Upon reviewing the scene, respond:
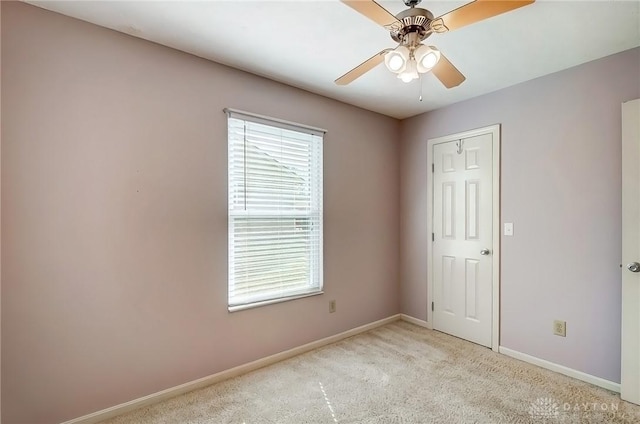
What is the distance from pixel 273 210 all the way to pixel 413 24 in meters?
1.74

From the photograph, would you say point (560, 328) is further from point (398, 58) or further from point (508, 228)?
point (398, 58)

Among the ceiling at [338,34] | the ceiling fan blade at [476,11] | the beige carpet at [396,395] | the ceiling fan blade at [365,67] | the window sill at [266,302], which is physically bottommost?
the beige carpet at [396,395]

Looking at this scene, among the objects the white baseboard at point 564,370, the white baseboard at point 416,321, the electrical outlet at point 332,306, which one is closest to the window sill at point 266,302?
the electrical outlet at point 332,306

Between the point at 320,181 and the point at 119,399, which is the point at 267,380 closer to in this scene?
the point at 119,399

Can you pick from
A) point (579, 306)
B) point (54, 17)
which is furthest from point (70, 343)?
point (579, 306)

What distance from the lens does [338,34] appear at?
2064 mm

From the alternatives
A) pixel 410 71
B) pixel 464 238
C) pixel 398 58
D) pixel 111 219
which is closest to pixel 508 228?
pixel 464 238

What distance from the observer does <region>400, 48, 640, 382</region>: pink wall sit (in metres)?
2.33

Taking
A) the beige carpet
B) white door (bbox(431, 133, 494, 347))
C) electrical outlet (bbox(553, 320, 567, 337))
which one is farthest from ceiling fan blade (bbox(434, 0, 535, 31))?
electrical outlet (bbox(553, 320, 567, 337))

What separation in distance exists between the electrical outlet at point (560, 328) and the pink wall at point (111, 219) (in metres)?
2.22

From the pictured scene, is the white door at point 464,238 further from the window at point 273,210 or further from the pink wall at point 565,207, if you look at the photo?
the window at point 273,210

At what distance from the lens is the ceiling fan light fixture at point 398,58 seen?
60.6 inches

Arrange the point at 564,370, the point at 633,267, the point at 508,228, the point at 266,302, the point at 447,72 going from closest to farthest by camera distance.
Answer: the point at 447,72 < the point at 633,267 < the point at 564,370 < the point at 266,302 < the point at 508,228

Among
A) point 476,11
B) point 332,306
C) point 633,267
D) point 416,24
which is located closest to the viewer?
point 476,11
